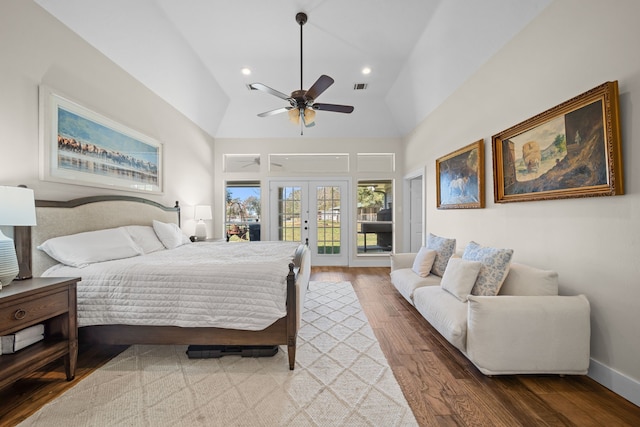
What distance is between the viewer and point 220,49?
352cm

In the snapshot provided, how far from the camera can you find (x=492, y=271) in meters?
2.23

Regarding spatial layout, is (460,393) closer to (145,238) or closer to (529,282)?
(529,282)

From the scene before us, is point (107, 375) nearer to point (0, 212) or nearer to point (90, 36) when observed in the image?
point (0, 212)

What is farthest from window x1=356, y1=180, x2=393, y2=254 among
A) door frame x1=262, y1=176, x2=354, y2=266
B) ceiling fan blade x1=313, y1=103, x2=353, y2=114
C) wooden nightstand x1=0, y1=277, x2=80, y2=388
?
wooden nightstand x1=0, y1=277, x2=80, y2=388

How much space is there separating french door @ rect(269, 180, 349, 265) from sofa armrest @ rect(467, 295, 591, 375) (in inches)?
158

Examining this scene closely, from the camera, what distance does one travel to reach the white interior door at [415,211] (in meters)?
5.64

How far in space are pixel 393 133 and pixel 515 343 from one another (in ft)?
15.4

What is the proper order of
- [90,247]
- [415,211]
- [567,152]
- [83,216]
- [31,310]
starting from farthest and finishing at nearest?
[415,211]
[83,216]
[90,247]
[567,152]
[31,310]

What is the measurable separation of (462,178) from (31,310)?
4173mm

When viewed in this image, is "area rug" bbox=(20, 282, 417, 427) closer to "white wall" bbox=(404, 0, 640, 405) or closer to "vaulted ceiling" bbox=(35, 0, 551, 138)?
"white wall" bbox=(404, 0, 640, 405)

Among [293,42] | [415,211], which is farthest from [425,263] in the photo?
[293,42]

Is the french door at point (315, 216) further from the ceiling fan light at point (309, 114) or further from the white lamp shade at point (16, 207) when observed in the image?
the white lamp shade at point (16, 207)

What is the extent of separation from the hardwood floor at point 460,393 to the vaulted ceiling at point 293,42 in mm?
2912

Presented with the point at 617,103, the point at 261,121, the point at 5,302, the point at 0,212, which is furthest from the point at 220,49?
the point at 617,103
